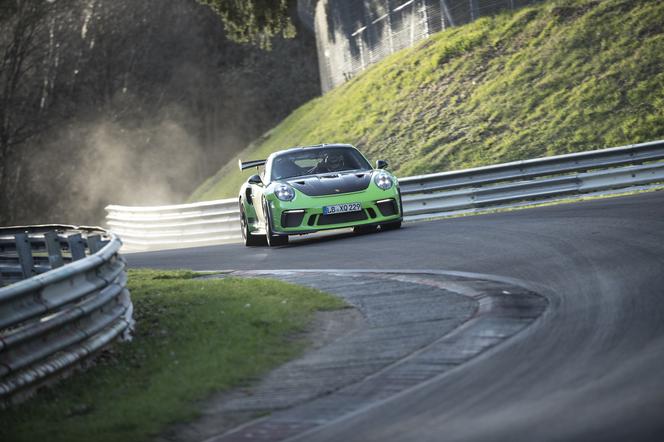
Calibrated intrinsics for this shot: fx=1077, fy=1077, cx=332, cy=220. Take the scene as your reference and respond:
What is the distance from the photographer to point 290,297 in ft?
27.7

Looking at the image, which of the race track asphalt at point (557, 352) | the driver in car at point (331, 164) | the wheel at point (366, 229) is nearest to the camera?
the race track asphalt at point (557, 352)

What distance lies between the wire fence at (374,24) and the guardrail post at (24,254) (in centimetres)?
1811

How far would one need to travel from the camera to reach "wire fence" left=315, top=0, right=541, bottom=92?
2944 centimetres

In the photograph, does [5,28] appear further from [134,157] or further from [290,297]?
[290,297]

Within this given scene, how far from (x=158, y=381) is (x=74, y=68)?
5288 centimetres

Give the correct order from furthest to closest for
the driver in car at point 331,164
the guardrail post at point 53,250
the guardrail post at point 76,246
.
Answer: the driver in car at point 331,164 < the guardrail post at point 53,250 < the guardrail post at point 76,246

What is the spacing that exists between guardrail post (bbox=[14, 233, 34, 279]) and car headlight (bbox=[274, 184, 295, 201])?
10.6 feet

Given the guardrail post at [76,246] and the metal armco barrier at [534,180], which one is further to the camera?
the metal armco barrier at [534,180]

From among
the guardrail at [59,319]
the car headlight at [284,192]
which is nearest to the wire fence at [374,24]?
the car headlight at [284,192]

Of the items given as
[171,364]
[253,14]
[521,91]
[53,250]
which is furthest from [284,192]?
[253,14]

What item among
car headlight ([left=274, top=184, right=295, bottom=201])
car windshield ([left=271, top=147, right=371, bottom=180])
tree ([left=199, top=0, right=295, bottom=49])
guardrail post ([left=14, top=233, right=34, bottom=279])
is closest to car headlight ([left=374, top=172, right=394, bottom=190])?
car windshield ([left=271, top=147, right=371, bottom=180])

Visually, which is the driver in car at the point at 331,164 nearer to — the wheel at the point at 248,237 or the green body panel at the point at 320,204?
the green body panel at the point at 320,204

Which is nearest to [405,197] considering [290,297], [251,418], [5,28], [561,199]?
[561,199]

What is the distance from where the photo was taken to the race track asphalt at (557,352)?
4.34 metres
